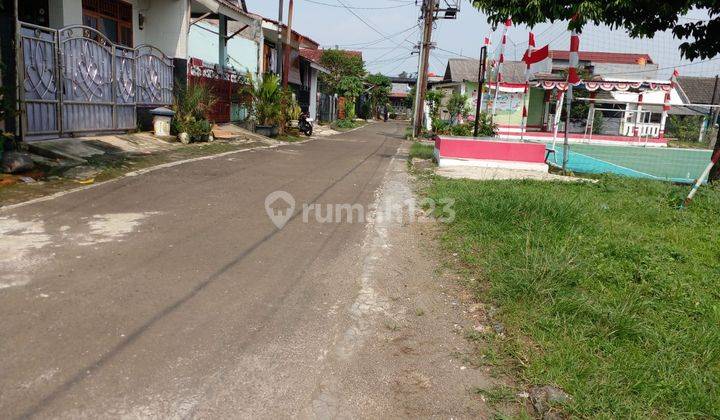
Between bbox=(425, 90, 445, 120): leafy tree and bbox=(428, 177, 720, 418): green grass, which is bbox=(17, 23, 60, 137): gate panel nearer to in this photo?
bbox=(428, 177, 720, 418): green grass

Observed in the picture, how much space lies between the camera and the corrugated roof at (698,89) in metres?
44.1

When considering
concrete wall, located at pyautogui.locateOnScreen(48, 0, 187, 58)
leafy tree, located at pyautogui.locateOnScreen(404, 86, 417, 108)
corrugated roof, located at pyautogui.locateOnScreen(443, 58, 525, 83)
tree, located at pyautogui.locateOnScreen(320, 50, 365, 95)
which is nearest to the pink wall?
concrete wall, located at pyautogui.locateOnScreen(48, 0, 187, 58)

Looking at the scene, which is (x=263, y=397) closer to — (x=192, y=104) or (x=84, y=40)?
(x=84, y=40)

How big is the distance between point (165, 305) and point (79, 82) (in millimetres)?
8824

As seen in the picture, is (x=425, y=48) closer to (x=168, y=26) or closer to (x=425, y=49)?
(x=425, y=49)

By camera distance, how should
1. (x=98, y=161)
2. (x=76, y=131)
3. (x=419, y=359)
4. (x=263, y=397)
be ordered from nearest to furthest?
(x=263, y=397), (x=419, y=359), (x=98, y=161), (x=76, y=131)

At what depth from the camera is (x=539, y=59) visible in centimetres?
1310

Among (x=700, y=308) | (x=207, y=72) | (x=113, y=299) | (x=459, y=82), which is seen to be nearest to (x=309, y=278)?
(x=113, y=299)

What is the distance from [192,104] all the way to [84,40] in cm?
341

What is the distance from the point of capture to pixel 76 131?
10.8 meters

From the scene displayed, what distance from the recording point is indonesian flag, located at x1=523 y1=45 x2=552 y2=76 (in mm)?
12969

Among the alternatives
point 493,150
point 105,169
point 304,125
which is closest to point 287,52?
point 304,125

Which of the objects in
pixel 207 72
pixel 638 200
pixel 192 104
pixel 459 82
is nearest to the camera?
pixel 638 200

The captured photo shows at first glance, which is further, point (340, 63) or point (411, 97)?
point (411, 97)
